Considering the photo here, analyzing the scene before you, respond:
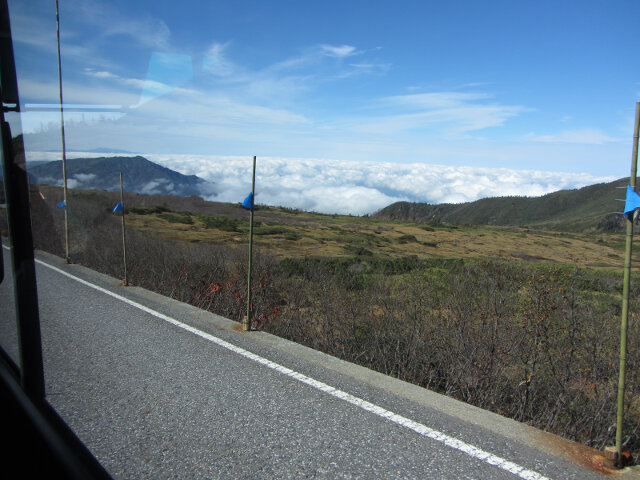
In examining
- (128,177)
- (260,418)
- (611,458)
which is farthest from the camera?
(128,177)

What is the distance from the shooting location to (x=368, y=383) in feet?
15.5

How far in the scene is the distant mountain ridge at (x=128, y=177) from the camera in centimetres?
1127

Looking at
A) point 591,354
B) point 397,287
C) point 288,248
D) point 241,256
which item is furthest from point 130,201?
point 591,354

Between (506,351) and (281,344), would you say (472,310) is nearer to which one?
(506,351)

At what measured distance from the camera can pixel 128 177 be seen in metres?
12.5

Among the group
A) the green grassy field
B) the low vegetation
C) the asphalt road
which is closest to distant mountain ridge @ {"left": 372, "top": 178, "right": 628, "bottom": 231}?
the green grassy field

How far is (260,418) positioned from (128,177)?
10.1 m

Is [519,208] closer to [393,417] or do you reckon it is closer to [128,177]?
[128,177]

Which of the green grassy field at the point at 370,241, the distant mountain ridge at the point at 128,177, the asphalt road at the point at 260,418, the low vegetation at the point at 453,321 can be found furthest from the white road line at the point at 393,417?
the green grassy field at the point at 370,241

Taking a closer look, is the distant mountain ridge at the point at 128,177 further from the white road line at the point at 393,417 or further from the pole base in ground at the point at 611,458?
the pole base in ground at the point at 611,458

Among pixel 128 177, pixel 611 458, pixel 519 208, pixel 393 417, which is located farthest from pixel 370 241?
pixel 519 208

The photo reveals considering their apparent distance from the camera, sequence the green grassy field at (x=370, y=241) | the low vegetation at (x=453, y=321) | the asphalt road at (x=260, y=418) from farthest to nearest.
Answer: the green grassy field at (x=370, y=241) → the low vegetation at (x=453, y=321) → the asphalt road at (x=260, y=418)

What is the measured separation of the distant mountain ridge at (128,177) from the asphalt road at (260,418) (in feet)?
16.4

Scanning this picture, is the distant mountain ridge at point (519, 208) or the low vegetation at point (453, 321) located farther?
the distant mountain ridge at point (519, 208)
